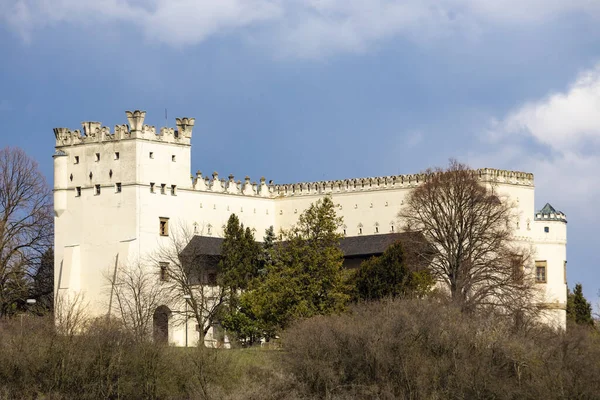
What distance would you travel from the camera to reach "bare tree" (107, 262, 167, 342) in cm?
8156

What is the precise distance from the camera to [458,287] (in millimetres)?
79938

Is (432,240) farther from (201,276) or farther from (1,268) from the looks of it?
(1,268)

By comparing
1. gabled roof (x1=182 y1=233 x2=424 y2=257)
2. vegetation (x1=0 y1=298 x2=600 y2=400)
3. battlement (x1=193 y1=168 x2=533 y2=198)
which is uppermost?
battlement (x1=193 y1=168 x2=533 y2=198)

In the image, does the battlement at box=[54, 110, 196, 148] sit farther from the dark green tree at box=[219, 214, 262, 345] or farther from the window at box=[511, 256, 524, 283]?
the window at box=[511, 256, 524, 283]

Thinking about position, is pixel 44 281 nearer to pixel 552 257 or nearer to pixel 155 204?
pixel 155 204

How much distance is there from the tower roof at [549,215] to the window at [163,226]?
20.2 m

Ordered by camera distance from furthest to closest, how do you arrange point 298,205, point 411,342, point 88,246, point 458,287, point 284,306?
point 298,205 → point 88,246 → point 458,287 → point 284,306 → point 411,342

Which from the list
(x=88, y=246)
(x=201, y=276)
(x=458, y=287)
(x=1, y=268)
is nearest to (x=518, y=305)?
(x=458, y=287)

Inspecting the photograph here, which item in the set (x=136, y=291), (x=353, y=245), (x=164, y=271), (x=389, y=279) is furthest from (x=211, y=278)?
(x=389, y=279)

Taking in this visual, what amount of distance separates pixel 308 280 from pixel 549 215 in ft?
72.8

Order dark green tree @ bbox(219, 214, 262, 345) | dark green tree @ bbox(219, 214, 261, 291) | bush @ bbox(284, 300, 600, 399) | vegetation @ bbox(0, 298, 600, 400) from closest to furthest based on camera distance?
bush @ bbox(284, 300, 600, 399)
vegetation @ bbox(0, 298, 600, 400)
dark green tree @ bbox(219, 214, 262, 345)
dark green tree @ bbox(219, 214, 261, 291)

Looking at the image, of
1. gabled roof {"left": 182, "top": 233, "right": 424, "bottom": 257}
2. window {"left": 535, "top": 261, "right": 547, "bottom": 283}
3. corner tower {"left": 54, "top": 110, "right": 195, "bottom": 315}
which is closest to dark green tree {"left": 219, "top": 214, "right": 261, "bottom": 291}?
gabled roof {"left": 182, "top": 233, "right": 424, "bottom": 257}

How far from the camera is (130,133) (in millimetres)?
85562

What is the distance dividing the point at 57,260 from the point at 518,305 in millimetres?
24377
